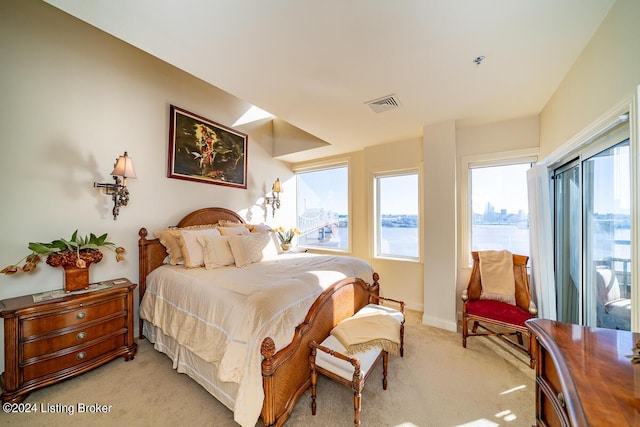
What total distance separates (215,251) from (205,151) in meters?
1.61

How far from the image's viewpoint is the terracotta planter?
1973 mm

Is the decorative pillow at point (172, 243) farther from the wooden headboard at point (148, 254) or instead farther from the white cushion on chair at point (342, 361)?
the white cushion on chair at point (342, 361)

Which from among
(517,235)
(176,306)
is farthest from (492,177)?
(176,306)

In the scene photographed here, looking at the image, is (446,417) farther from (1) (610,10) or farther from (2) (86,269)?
A: (2) (86,269)

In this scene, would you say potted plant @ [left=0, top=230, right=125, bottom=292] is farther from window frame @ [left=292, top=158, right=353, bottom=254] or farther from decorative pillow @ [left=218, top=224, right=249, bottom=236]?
window frame @ [left=292, top=158, right=353, bottom=254]

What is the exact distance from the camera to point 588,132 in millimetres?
1649

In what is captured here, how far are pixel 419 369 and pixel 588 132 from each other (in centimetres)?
235

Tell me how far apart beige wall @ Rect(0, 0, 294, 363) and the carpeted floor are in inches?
39.3

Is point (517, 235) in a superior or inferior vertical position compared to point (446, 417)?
superior

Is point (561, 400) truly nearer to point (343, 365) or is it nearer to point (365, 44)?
point (343, 365)

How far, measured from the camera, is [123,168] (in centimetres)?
232

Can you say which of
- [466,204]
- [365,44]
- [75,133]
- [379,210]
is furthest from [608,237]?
[75,133]

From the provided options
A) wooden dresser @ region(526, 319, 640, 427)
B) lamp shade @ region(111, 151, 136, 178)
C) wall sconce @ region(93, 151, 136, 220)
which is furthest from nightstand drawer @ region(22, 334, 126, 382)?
wooden dresser @ region(526, 319, 640, 427)

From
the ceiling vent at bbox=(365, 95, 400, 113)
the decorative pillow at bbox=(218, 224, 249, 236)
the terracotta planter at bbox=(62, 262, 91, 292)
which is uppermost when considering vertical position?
the ceiling vent at bbox=(365, 95, 400, 113)
